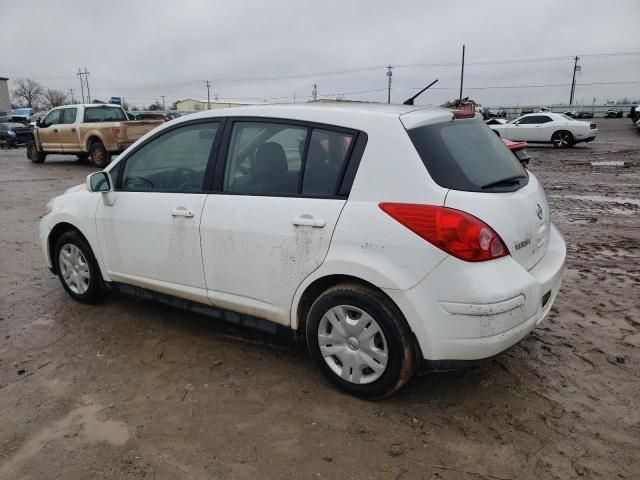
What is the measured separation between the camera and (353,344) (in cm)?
296

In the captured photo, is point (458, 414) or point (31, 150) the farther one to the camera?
point (31, 150)

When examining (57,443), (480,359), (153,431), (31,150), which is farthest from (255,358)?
(31,150)

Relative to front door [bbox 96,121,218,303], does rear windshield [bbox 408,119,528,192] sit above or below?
above

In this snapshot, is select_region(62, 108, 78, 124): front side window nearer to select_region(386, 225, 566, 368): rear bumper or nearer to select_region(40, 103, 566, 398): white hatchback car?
select_region(40, 103, 566, 398): white hatchback car

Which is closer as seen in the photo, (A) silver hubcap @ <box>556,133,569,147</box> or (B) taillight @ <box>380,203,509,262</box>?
(B) taillight @ <box>380,203,509,262</box>

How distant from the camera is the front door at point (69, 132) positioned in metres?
16.1

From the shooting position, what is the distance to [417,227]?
2.64 metres

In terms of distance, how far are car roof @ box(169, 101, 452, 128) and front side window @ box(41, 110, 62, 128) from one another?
15560mm

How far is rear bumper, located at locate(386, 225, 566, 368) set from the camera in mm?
2580

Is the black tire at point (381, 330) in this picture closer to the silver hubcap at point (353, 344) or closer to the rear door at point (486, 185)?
the silver hubcap at point (353, 344)

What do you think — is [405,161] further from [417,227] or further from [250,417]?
[250,417]

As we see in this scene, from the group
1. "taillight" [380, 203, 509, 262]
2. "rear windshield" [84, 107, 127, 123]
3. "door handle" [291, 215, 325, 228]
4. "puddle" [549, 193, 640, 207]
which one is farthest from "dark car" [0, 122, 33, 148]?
"taillight" [380, 203, 509, 262]

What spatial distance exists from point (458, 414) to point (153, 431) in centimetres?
170

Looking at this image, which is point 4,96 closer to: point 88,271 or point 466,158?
point 88,271
